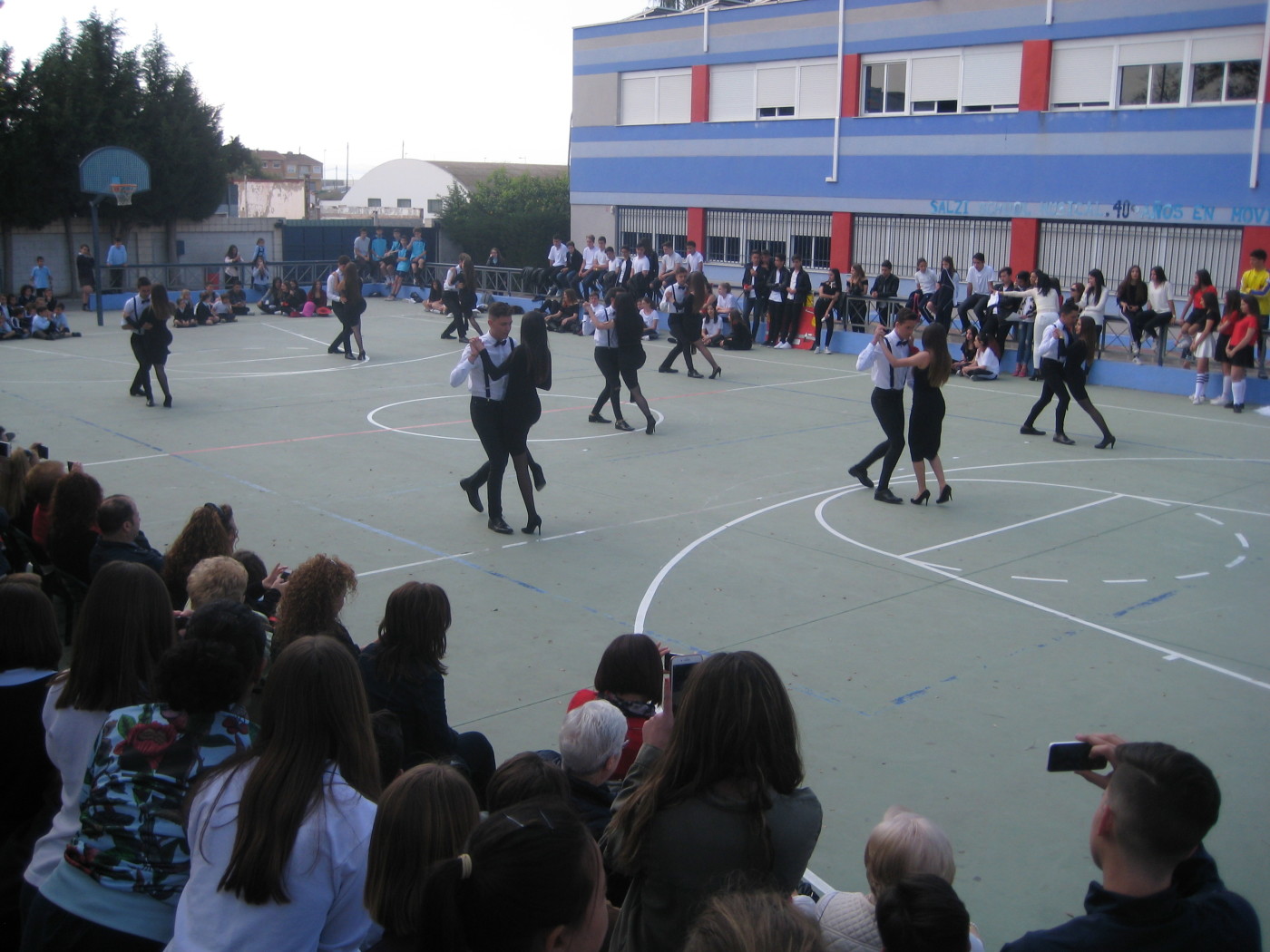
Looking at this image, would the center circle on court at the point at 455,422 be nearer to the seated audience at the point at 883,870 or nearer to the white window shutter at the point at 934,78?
the seated audience at the point at 883,870

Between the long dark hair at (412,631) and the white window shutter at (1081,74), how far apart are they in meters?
22.7

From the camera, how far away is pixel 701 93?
31.0m

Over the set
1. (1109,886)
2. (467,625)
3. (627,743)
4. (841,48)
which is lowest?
(467,625)

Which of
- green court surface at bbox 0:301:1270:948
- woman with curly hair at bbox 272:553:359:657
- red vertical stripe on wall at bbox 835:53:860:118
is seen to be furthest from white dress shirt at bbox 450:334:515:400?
red vertical stripe on wall at bbox 835:53:860:118

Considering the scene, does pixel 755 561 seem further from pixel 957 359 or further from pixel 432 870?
pixel 957 359

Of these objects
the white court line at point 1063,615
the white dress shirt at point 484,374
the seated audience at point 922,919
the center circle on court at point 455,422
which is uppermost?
the white dress shirt at point 484,374

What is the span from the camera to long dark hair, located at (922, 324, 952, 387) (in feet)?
35.9

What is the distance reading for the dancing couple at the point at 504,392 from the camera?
1003cm

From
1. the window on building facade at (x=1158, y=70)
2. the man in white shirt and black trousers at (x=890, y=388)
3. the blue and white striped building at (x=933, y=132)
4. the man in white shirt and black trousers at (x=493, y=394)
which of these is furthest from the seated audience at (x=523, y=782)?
the window on building facade at (x=1158, y=70)

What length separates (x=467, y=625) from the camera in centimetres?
795

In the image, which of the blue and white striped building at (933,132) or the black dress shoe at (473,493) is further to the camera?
the blue and white striped building at (933,132)

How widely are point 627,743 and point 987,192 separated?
23.1 m

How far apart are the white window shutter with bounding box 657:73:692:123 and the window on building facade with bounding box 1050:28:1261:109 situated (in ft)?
34.4

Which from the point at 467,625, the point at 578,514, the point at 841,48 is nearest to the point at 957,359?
the point at 841,48
